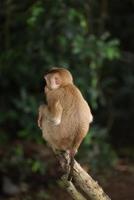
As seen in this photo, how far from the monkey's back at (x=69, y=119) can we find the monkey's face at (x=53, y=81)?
41 millimetres

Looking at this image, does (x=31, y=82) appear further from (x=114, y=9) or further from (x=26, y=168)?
(x=114, y=9)

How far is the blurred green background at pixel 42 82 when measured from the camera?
27.9ft

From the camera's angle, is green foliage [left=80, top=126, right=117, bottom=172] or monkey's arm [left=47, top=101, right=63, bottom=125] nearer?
monkey's arm [left=47, top=101, right=63, bottom=125]

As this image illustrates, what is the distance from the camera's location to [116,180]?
9.26 metres

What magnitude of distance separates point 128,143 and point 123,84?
2.70 ft

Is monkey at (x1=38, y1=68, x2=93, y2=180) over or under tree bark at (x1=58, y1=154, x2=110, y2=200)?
over

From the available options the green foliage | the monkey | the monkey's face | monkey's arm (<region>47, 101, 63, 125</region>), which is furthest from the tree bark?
the green foliage

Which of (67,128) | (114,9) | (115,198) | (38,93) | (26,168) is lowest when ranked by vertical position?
(67,128)

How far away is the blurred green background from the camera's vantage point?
8508mm

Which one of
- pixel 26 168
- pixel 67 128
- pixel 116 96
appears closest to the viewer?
pixel 67 128

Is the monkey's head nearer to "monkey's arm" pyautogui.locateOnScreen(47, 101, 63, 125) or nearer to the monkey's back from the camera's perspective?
the monkey's back

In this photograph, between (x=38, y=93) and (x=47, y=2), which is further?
(x=38, y=93)

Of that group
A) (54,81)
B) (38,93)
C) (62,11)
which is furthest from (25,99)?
(54,81)

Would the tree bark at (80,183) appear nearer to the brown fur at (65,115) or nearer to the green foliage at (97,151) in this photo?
the brown fur at (65,115)
